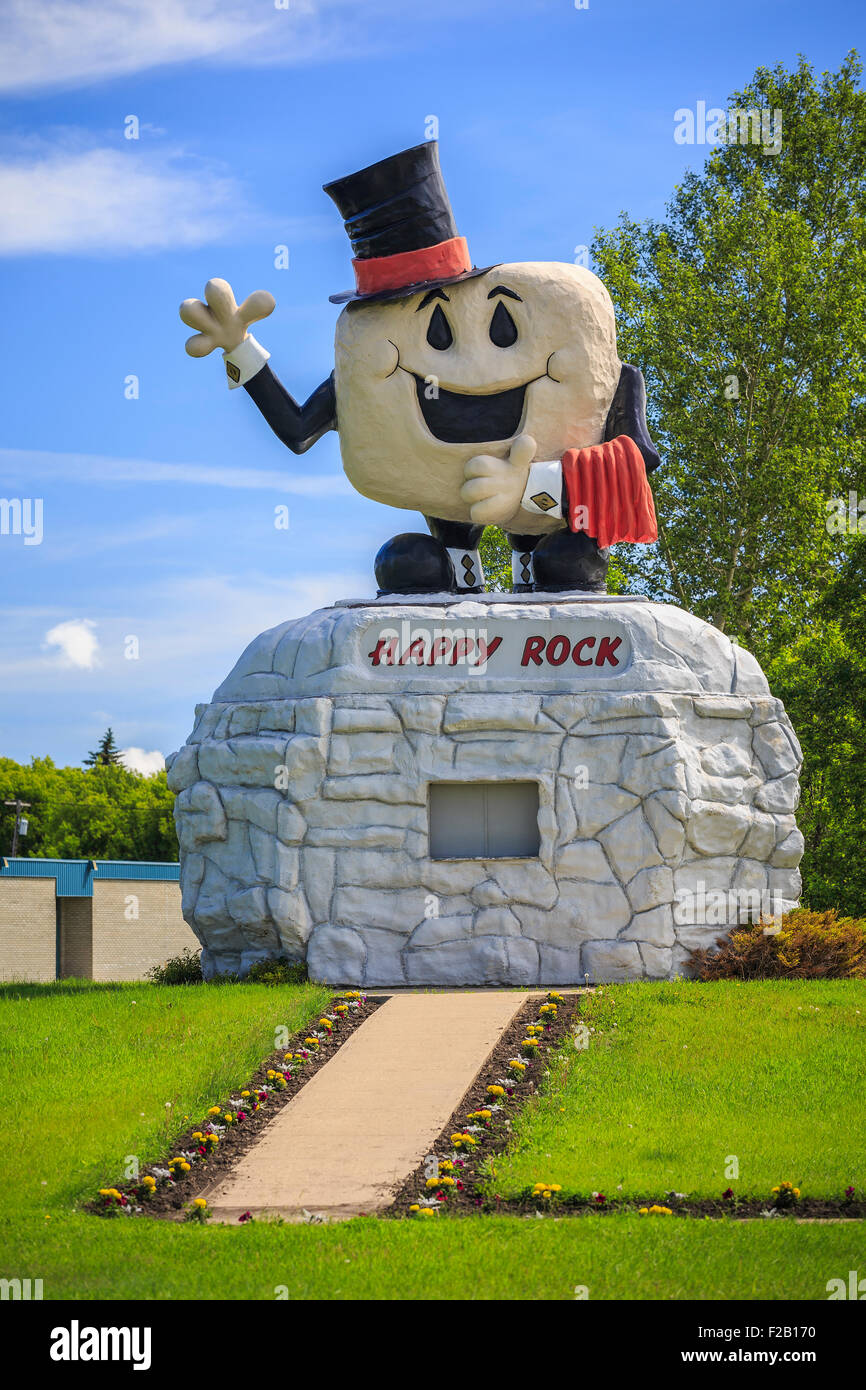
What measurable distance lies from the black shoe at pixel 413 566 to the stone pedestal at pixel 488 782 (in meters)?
0.85

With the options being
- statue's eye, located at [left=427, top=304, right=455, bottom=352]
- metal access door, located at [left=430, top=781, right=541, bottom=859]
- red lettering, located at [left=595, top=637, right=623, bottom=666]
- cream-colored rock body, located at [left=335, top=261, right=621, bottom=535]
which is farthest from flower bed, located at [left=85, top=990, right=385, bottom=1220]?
statue's eye, located at [left=427, top=304, right=455, bottom=352]

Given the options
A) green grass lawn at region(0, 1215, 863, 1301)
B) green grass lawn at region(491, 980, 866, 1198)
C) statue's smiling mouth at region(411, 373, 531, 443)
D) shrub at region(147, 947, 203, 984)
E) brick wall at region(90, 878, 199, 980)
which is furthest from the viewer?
brick wall at region(90, 878, 199, 980)

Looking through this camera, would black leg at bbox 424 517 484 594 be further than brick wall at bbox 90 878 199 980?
No

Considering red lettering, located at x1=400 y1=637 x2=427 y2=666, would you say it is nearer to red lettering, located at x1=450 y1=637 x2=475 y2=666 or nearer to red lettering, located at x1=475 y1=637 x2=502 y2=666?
red lettering, located at x1=450 y1=637 x2=475 y2=666

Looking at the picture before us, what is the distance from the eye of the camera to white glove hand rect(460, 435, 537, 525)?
12.2m

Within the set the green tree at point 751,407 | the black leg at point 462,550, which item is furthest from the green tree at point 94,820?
the black leg at point 462,550

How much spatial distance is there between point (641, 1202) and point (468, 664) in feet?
19.5

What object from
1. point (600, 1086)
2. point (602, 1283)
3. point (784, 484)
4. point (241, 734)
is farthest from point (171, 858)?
point (602, 1283)

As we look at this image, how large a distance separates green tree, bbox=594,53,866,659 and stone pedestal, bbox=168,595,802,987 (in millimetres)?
11106

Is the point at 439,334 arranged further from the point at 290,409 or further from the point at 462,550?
the point at 462,550

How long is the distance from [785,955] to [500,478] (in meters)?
4.56

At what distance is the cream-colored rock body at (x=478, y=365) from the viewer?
12.2 metres

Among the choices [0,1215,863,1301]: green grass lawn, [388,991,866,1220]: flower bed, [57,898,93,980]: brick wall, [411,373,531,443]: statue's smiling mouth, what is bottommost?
[0,1215,863,1301]: green grass lawn

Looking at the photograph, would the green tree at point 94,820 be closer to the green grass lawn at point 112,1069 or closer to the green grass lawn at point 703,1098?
the green grass lawn at point 112,1069
